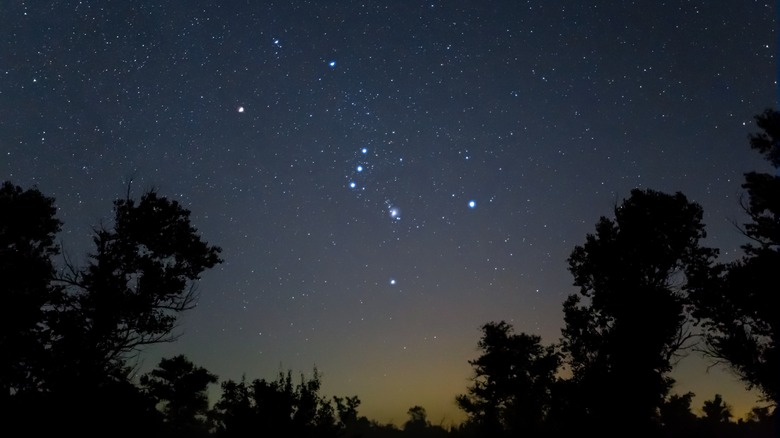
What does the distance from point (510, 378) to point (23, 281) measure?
37.1 meters

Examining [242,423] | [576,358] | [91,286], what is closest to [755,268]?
[576,358]

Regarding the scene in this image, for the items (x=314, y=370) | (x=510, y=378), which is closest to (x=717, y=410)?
(x=510, y=378)

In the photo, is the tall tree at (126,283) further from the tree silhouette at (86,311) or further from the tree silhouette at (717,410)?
the tree silhouette at (717,410)

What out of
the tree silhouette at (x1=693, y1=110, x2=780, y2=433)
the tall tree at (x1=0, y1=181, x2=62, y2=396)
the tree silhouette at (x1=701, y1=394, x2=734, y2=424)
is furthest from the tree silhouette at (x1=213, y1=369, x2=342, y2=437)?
the tree silhouette at (x1=701, y1=394, x2=734, y2=424)

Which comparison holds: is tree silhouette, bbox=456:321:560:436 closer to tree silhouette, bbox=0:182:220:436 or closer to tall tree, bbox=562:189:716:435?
tall tree, bbox=562:189:716:435

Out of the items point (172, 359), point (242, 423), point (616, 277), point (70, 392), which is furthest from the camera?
point (172, 359)

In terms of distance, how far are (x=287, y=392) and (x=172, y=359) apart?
37670 mm

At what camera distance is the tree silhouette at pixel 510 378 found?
133 feet

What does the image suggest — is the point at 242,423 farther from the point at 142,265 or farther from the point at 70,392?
the point at 142,265

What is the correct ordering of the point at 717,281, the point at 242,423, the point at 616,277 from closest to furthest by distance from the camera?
the point at 242,423
the point at 717,281
the point at 616,277

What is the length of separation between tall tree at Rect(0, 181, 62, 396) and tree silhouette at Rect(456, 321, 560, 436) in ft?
108

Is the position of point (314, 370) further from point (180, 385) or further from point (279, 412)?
point (180, 385)

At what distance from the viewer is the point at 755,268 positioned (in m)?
17.1

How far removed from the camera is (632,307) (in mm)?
23703
